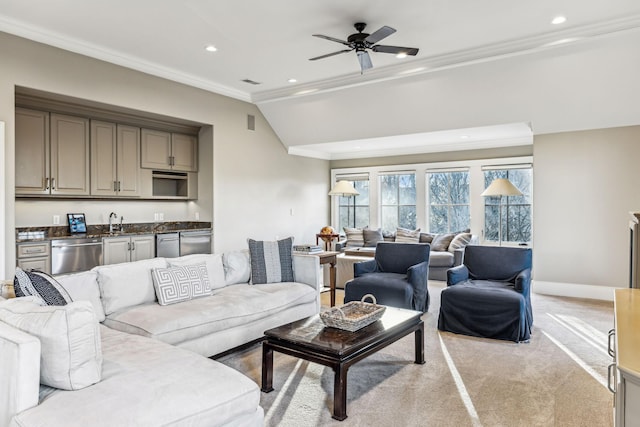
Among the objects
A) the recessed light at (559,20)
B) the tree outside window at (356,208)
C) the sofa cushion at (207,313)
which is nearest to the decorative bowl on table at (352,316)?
the sofa cushion at (207,313)

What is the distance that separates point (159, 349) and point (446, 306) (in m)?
2.91

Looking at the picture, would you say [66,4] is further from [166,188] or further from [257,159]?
[257,159]

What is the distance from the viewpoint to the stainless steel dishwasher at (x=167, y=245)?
226 inches

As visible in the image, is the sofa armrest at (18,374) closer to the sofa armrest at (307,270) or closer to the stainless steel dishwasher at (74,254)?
the sofa armrest at (307,270)

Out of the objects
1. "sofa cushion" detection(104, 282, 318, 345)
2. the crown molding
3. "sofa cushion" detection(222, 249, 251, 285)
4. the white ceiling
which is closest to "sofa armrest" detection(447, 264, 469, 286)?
"sofa cushion" detection(104, 282, 318, 345)

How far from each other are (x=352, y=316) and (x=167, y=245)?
3.62 metres

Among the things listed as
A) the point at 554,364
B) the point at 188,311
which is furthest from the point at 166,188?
the point at 554,364

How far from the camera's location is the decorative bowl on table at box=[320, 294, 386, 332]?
9.86 ft

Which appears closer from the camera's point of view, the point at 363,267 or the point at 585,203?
the point at 363,267

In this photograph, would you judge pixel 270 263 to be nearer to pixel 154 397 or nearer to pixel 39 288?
pixel 39 288

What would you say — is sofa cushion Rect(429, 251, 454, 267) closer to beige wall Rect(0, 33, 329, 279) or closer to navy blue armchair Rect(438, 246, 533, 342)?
navy blue armchair Rect(438, 246, 533, 342)

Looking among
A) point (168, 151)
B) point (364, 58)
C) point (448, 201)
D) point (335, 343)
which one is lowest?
point (335, 343)

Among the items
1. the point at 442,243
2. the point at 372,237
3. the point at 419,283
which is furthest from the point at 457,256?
the point at 419,283

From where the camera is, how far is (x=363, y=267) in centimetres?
513
